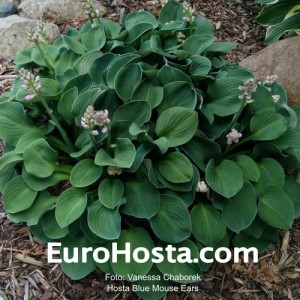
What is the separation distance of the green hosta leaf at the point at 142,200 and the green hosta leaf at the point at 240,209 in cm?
44

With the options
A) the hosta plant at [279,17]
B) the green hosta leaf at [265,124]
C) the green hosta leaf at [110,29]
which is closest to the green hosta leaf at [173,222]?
the green hosta leaf at [265,124]

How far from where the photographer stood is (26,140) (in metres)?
2.98

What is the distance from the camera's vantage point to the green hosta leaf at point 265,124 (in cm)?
302

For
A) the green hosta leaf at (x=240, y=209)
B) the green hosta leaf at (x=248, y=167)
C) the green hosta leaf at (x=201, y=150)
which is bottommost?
the green hosta leaf at (x=240, y=209)

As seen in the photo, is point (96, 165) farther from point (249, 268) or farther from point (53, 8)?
point (53, 8)

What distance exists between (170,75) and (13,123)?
1.09 m

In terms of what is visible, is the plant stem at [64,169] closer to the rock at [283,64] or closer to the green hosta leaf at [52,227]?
the green hosta leaf at [52,227]

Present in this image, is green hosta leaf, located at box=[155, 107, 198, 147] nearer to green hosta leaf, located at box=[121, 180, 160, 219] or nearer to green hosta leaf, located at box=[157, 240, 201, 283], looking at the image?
green hosta leaf, located at box=[121, 180, 160, 219]

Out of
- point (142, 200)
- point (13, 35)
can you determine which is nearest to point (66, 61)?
point (13, 35)

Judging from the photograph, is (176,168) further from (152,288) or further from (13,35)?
(13,35)

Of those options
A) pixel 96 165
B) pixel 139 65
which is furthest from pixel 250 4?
pixel 96 165

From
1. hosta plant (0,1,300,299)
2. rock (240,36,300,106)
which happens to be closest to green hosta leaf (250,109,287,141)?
hosta plant (0,1,300,299)

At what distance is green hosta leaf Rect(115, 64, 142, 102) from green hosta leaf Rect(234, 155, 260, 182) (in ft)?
2.71

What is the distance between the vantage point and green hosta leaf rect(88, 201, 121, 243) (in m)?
2.62
